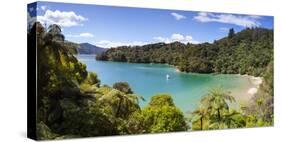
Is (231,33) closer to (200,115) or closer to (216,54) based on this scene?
(216,54)

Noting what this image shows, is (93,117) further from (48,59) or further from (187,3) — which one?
(187,3)

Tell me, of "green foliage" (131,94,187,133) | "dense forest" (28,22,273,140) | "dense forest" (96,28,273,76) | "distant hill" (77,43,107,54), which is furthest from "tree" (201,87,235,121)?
"distant hill" (77,43,107,54)

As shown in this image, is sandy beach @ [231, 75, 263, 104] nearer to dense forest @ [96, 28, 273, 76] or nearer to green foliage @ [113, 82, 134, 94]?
dense forest @ [96, 28, 273, 76]

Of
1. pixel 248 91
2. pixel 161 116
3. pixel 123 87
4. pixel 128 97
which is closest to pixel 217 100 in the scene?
pixel 248 91

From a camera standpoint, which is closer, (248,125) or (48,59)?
(48,59)

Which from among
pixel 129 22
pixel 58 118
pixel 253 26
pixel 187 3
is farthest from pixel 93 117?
pixel 253 26
